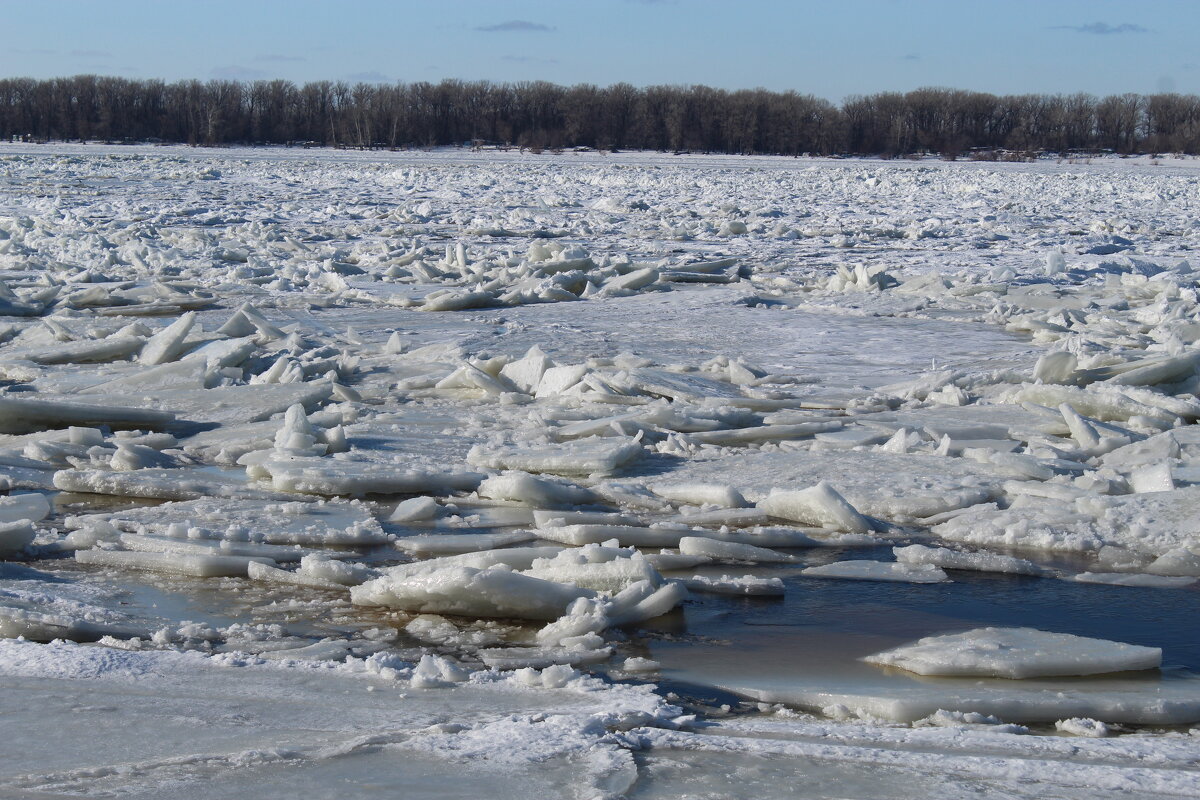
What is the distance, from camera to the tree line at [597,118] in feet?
161

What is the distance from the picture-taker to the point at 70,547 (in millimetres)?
3318

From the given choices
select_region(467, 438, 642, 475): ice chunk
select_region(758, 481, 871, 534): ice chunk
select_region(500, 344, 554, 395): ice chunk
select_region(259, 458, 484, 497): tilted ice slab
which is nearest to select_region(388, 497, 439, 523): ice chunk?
select_region(259, 458, 484, 497): tilted ice slab

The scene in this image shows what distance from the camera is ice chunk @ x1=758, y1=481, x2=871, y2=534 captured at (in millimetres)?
3627

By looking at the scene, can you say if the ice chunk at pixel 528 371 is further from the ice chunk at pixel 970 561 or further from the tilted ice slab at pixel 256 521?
the ice chunk at pixel 970 561

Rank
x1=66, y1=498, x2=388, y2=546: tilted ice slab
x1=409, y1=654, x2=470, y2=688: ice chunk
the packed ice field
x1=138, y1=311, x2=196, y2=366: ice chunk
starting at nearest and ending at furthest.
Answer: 1. the packed ice field
2. x1=409, y1=654, x2=470, y2=688: ice chunk
3. x1=66, y1=498, x2=388, y2=546: tilted ice slab
4. x1=138, y1=311, x2=196, y2=366: ice chunk

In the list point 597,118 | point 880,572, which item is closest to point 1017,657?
point 880,572

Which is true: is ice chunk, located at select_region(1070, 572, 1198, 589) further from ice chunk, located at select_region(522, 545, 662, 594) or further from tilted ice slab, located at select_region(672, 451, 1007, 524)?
ice chunk, located at select_region(522, 545, 662, 594)

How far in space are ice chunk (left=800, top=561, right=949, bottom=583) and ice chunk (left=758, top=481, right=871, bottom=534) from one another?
335 millimetres

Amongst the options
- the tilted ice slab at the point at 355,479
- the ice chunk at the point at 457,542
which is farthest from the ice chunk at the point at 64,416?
the ice chunk at the point at 457,542

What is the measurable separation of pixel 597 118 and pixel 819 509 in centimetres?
5067

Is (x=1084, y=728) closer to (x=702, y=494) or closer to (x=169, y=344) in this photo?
(x=702, y=494)

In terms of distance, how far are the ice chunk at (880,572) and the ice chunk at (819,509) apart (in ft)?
1.10

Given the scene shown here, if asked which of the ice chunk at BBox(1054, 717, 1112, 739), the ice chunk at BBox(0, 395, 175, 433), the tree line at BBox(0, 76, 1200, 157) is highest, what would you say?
the tree line at BBox(0, 76, 1200, 157)

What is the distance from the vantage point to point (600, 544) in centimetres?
343
